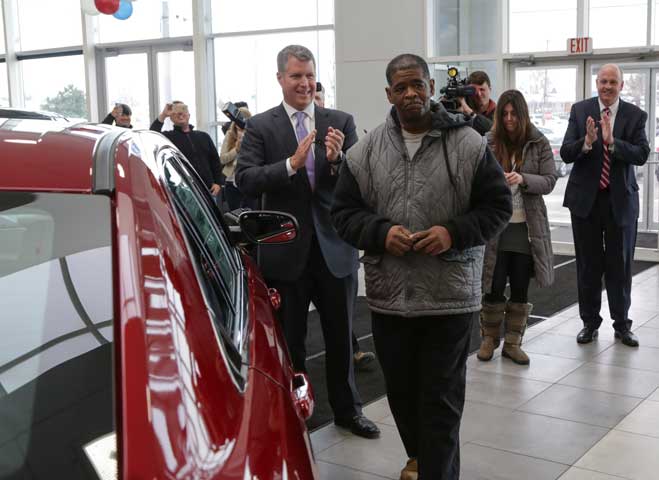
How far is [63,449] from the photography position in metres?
1.14

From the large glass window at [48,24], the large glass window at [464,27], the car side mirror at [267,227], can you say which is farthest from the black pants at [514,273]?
the large glass window at [48,24]

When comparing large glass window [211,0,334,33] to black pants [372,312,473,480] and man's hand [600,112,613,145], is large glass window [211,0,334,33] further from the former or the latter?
black pants [372,312,473,480]

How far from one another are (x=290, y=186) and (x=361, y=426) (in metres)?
1.15

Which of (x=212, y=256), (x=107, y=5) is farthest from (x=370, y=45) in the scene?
(x=212, y=256)

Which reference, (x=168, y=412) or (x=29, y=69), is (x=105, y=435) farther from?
(x=29, y=69)

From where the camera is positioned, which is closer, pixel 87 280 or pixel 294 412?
pixel 87 280

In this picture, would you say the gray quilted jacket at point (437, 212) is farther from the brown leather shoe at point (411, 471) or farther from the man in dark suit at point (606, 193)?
the man in dark suit at point (606, 193)

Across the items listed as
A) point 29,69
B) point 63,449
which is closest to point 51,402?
point 63,449

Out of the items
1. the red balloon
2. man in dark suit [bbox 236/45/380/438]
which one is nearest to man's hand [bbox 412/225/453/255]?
man in dark suit [bbox 236/45/380/438]

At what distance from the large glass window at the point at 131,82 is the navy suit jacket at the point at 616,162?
11.0 metres

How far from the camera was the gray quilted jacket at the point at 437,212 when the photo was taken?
2.93 metres

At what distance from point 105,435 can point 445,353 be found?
1931 mm

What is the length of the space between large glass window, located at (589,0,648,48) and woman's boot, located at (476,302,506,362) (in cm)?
598

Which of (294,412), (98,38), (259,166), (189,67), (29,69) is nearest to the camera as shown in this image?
(294,412)
